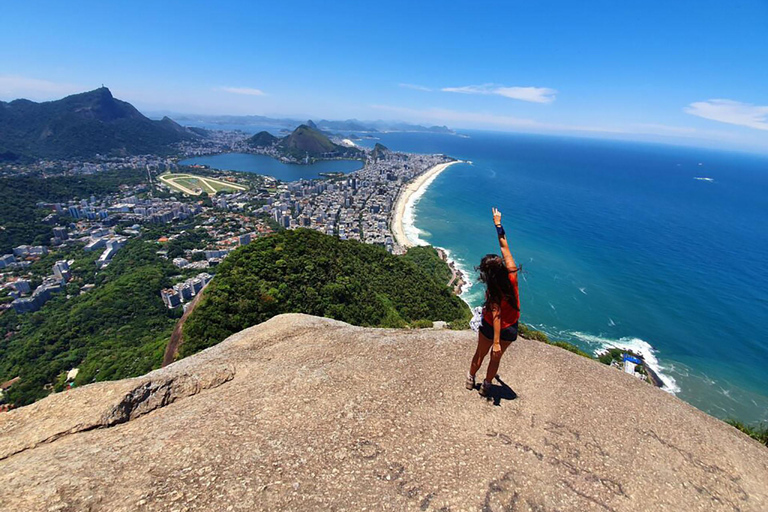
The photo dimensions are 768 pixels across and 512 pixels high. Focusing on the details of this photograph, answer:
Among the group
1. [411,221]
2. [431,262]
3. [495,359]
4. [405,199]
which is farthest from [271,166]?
[495,359]

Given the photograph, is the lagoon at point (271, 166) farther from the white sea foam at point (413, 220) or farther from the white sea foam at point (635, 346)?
the white sea foam at point (635, 346)

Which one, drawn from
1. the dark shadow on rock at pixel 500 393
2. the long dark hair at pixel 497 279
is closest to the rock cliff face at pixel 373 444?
the dark shadow on rock at pixel 500 393

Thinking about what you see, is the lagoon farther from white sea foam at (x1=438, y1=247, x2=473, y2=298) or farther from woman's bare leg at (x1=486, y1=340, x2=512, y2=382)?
woman's bare leg at (x1=486, y1=340, x2=512, y2=382)

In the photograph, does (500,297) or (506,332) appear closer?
(500,297)

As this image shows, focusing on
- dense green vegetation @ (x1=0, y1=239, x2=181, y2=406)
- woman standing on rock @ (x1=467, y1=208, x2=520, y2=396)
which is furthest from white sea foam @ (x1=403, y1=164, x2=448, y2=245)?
woman standing on rock @ (x1=467, y1=208, x2=520, y2=396)

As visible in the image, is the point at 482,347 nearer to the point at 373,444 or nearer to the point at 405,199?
the point at 373,444
